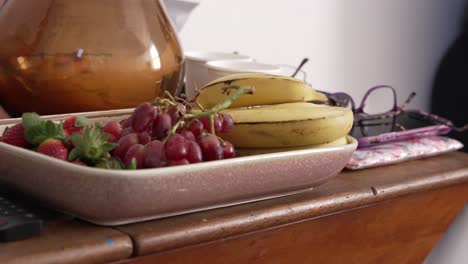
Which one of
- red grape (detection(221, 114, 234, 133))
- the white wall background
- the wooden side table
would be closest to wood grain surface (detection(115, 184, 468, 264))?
the wooden side table

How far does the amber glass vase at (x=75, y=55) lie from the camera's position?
788 millimetres

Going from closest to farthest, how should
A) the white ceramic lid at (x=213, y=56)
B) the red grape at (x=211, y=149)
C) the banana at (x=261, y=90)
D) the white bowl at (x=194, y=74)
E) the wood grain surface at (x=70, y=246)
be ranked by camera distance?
the wood grain surface at (x=70, y=246)
the red grape at (x=211, y=149)
the banana at (x=261, y=90)
the white bowl at (x=194, y=74)
the white ceramic lid at (x=213, y=56)

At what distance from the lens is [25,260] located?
477mm

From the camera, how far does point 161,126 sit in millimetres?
597

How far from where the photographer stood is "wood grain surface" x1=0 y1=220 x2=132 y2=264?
19.1 inches

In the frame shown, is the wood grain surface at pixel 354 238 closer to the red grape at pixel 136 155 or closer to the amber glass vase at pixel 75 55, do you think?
the red grape at pixel 136 155

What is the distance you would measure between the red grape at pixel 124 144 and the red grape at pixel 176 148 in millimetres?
30

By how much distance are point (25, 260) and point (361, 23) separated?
1.55 meters

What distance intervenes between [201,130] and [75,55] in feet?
0.82

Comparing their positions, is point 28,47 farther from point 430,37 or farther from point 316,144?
point 430,37

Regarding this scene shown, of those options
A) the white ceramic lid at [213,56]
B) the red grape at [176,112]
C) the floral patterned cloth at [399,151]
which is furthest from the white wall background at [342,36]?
the red grape at [176,112]

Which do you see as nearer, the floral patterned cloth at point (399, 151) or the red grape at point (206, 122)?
the red grape at point (206, 122)

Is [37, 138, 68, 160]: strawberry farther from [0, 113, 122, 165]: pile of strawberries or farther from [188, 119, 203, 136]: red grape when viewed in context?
[188, 119, 203, 136]: red grape

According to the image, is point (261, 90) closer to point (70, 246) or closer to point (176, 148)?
point (176, 148)
